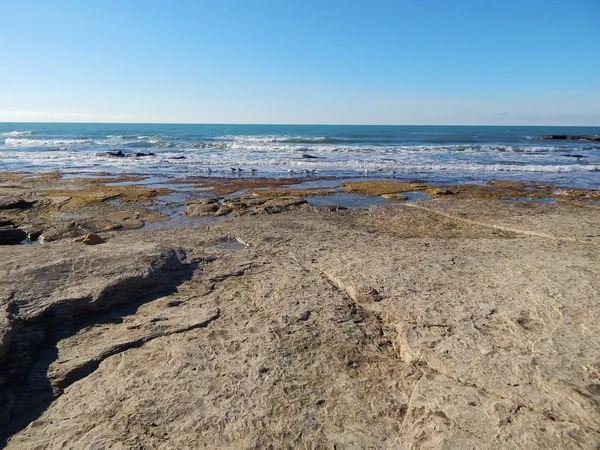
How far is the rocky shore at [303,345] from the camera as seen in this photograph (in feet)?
8.58

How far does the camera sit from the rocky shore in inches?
103

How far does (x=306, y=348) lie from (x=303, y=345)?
49mm

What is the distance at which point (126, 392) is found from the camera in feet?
9.68

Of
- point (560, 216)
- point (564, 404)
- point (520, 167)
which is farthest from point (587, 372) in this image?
point (520, 167)

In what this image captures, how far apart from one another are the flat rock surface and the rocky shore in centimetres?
2

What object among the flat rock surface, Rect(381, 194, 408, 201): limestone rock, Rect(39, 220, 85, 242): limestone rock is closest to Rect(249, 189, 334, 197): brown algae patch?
Rect(381, 194, 408, 201): limestone rock

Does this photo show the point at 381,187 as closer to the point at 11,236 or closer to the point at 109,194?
the point at 109,194

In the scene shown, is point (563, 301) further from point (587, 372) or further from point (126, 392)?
point (126, 392)

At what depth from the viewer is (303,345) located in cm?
354

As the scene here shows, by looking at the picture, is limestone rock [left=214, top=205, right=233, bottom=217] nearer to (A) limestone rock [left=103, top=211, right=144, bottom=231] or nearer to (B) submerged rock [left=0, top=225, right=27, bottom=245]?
(A) limestone rock [left=103, top=211, right=144, bottom=231]

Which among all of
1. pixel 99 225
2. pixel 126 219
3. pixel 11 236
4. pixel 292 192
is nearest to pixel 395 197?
pixel 292 192

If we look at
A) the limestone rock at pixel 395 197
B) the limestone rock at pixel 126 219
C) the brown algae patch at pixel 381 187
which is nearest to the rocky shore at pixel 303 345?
the limestone rock at pixel 126 219

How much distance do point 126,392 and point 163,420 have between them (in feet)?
1.43

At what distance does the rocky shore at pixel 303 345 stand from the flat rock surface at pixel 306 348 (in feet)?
0.05
